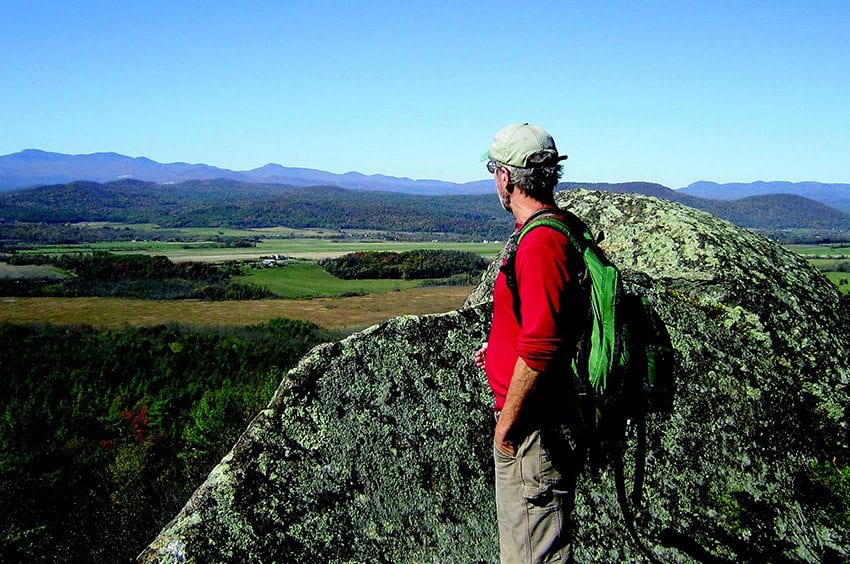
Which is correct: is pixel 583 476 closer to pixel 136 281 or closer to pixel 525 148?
pixel 525 148

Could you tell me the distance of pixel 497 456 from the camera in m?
4.16

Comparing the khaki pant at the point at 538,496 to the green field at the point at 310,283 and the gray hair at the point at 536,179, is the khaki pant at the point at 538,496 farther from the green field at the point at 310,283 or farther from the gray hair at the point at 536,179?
the green field at the point at 310,283

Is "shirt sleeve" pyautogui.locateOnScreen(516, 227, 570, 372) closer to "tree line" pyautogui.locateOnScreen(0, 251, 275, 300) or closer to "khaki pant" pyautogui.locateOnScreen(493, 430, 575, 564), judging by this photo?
"khaki pant" pyautogui.locateOnScreen(493, 430, 575, 564)

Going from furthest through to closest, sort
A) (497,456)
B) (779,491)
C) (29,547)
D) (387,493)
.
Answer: (29,547), (779,491), (387,493), (497,456)

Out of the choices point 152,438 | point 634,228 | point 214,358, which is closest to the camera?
point 634,228

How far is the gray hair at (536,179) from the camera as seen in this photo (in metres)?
4.11

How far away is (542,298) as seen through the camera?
146 inches

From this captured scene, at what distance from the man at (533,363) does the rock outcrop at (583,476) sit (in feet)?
2.67

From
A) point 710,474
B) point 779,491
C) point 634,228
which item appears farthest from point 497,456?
point 634,228

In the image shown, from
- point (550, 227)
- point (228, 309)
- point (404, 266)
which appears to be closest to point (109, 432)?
point (550, 227)

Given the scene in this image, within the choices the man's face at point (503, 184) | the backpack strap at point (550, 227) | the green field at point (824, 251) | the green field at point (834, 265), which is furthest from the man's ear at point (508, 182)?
the green field at point (824, 251)

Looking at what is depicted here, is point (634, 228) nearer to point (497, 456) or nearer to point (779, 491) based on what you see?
point (779, 491)

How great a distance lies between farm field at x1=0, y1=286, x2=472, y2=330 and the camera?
6912cm

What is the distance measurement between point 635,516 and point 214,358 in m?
45.8
